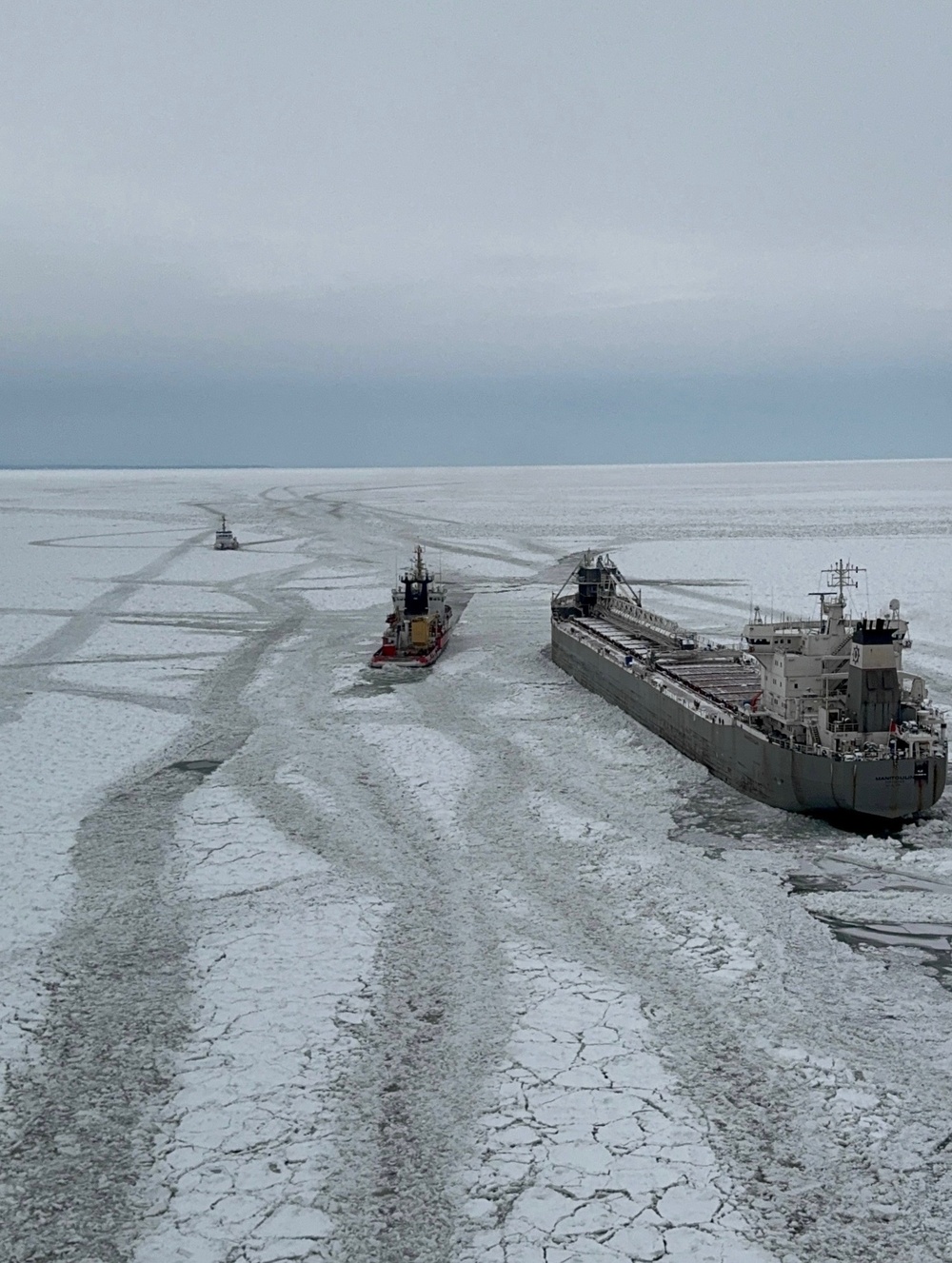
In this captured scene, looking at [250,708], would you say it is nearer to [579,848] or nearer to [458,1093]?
[579,848]

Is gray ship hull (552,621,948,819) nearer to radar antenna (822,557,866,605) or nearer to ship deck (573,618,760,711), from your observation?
ship deck (573,618,760,711)

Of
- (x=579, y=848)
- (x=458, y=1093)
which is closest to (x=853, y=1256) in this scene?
(x=458, y=1093)

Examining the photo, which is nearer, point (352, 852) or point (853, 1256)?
point (853, 1256)

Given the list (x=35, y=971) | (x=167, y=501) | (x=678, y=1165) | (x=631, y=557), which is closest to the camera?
(x=678, y=1165)

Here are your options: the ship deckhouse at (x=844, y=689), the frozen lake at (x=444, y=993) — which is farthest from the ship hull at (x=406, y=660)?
the ship deckhouse at (x=844, y=689)

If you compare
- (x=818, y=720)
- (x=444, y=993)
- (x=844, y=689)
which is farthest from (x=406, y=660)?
(x=444, y=993)

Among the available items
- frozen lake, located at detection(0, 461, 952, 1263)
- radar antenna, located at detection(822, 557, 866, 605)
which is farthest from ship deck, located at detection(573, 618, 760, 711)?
radar antenna, located at detection(822, 557, 866, 605)

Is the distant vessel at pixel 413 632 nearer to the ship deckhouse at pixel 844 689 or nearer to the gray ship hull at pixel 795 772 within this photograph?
the gray ship hull at pixel 795 772
